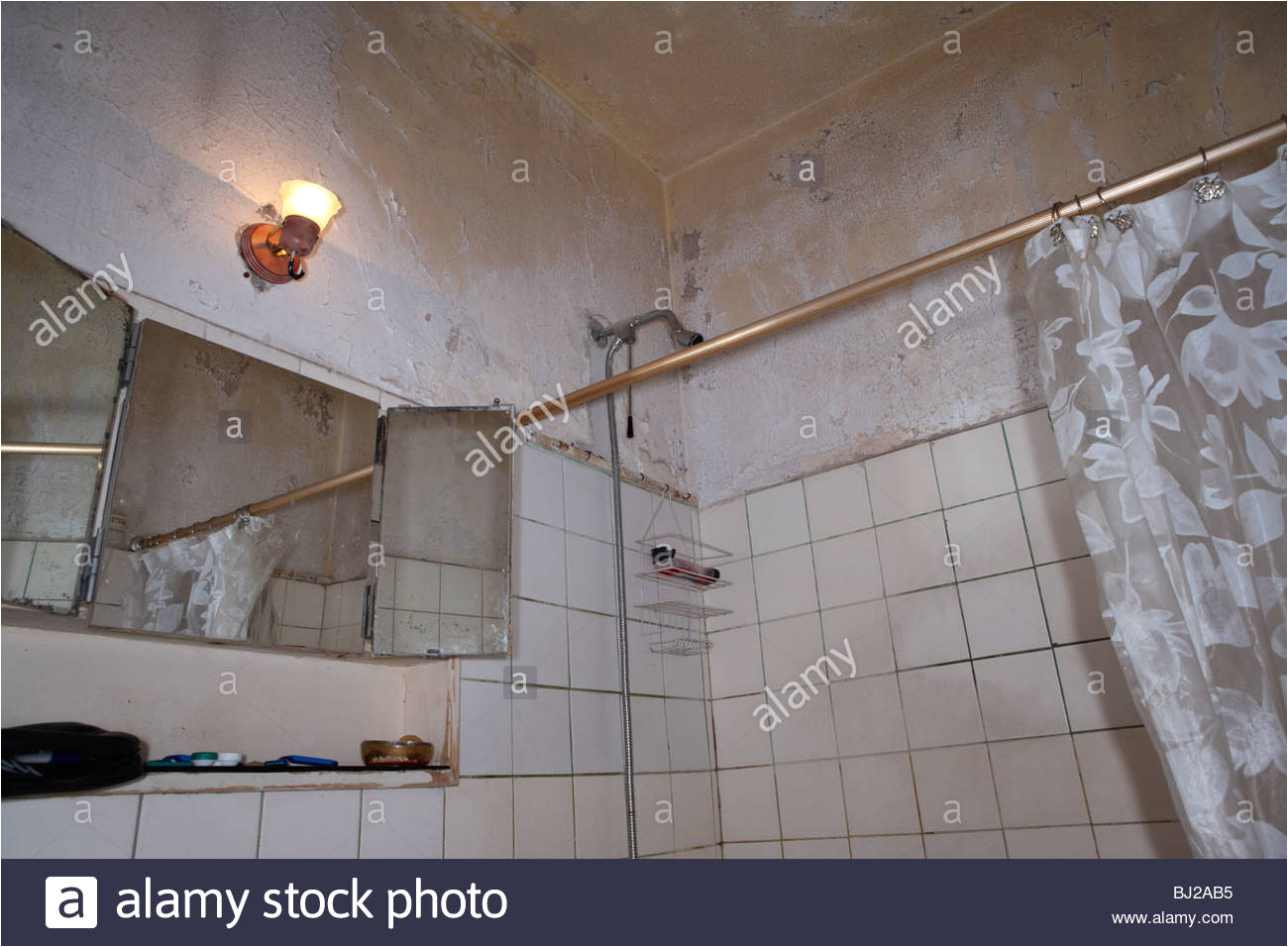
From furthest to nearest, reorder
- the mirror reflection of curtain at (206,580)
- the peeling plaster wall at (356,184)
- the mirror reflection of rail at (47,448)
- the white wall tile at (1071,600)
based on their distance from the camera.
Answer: the white wall tile at (1071,600) < the peeling plaster wall at (356,184) < the mirror reflection of curtain at (206,580) < the mirror reflection of rail at (47,448)

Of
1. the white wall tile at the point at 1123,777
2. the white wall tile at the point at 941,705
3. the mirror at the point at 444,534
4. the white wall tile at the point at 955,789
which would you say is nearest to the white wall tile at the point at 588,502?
the mirror at the point at 444,534

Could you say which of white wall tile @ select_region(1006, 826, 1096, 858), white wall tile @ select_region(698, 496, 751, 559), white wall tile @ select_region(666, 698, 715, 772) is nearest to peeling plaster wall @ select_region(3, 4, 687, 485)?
white wall tile @ select_region(698, 496, 751, 559)

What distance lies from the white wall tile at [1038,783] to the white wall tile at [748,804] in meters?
0.51

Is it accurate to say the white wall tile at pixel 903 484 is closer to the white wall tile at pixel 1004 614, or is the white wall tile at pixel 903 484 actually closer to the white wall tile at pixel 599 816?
the white wall tile at pixel 1004 614

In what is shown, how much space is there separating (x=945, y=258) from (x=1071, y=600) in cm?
71

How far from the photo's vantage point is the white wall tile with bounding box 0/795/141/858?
1.05m

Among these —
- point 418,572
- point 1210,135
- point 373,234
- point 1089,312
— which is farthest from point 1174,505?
point 373,234

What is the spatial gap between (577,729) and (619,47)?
1.67 metres

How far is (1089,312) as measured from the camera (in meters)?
1.58

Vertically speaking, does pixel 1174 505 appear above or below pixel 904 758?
above

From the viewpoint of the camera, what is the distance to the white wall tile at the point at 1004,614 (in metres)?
1.80

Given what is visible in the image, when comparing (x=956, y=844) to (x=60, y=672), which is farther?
(x=956, y=844)

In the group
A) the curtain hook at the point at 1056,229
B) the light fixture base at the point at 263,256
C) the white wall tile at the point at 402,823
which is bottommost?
the white wall tile at the point at 402,823

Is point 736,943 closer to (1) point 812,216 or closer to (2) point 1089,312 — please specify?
(2) point 1089,312
